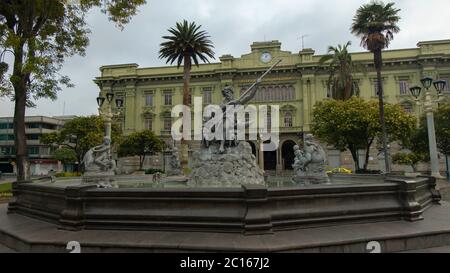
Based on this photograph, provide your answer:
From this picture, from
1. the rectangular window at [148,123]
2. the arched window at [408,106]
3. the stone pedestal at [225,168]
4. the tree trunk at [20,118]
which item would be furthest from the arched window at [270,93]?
the stone pedestal at [225,168]

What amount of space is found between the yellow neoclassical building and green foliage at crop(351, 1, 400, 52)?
1752cm

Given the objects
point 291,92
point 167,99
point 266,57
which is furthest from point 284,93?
point 167,99

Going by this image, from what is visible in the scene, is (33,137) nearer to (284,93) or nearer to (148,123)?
(148,123)

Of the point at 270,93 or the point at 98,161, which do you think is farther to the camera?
the point at 270,93

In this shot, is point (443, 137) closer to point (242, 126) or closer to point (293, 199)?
point (242, 126)

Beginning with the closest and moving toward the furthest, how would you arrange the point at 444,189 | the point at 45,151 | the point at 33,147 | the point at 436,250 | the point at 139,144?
the point at 436,250 < the point at 444,189 < the point at 139,144 < the point at 45,151 < the point at 33,147

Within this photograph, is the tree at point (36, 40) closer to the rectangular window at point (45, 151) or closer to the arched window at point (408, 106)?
the arched window at point (408, 106)

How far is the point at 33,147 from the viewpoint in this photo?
59781 mm

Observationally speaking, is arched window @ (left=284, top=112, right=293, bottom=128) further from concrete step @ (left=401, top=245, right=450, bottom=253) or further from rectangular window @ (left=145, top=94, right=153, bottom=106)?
concrete step @ (left=401, top=245, right=450, bottom=253)

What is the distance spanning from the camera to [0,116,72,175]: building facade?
→ 187 feet

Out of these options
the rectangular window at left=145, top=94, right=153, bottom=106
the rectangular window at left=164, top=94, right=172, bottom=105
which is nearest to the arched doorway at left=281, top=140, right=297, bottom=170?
the rectangular window at left=164, top=94, right=172, bottom=105

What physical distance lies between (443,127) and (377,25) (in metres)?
11.9

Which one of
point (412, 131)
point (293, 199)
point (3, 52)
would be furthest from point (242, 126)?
point (412, 131)
